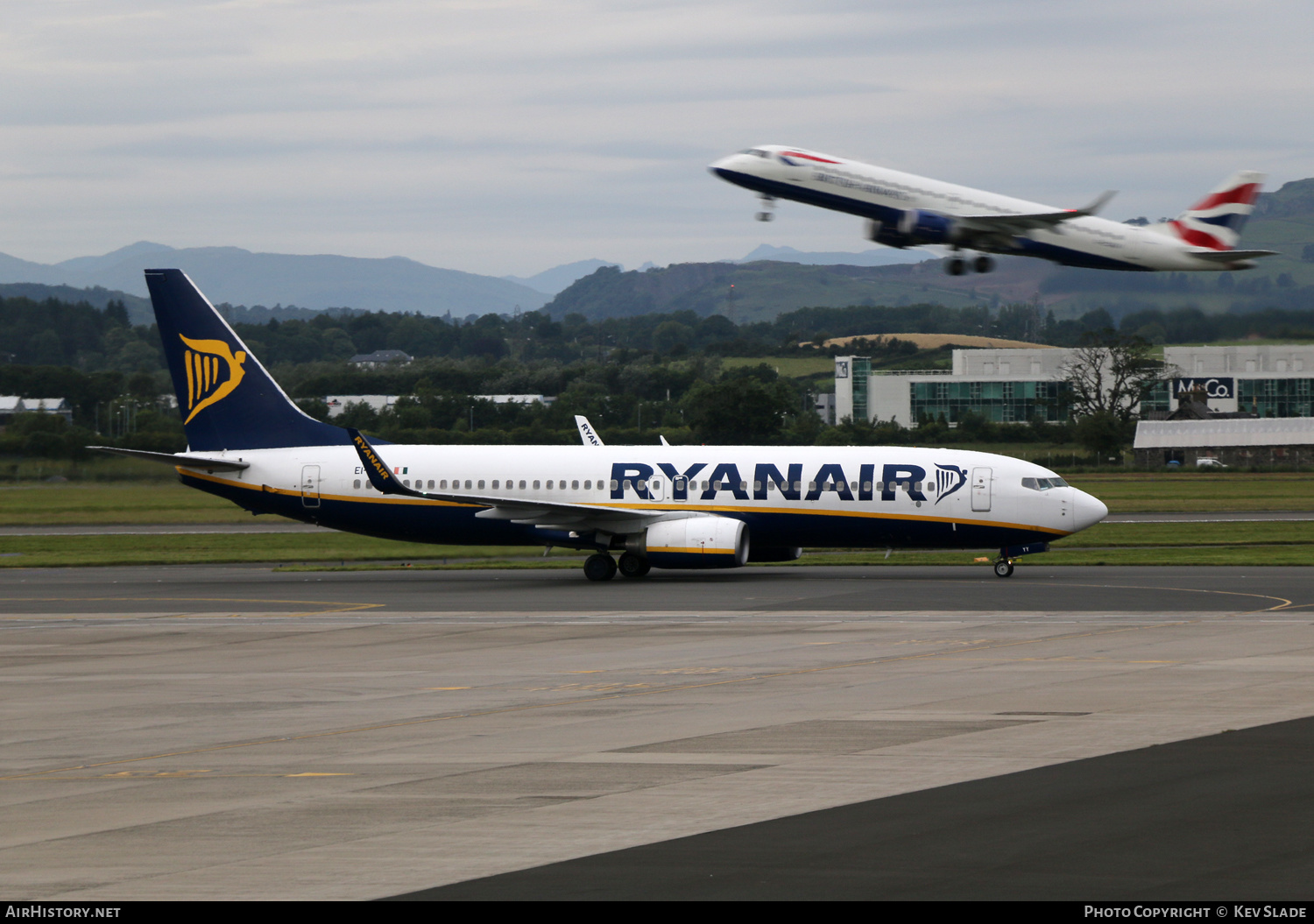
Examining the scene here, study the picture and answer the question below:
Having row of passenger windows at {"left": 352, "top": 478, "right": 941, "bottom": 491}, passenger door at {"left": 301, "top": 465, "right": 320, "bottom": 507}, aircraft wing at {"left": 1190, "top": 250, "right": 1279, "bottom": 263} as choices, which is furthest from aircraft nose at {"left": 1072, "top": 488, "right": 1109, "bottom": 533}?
passenger door at {"left": 301, "top": 465, "right": 320, "bottom": 507}

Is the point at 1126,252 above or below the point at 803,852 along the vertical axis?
above

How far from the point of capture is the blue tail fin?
157ft

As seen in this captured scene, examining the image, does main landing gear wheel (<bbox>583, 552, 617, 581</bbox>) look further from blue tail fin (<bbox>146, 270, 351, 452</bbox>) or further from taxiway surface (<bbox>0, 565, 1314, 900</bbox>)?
blue tail fin (<bbox>146, 270, 351, 452</bbox>)

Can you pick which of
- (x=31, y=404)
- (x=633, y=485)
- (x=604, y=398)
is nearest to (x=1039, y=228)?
(x=633, y=485)

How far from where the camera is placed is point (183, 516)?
244ft

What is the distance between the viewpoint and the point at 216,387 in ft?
158

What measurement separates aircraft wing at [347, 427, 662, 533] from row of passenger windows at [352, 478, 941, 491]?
79 centimetres

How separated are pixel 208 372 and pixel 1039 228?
30.7 meters

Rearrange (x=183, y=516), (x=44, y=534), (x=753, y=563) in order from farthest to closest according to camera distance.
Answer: (x=183, y=516)
(x=44, y=534)
(x=753, y=563)

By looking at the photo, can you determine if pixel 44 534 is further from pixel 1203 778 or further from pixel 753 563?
pixel 1203 778

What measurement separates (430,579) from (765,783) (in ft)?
102

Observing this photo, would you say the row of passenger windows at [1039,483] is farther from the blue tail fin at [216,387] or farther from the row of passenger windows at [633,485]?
the blue tail fin at [216,387]

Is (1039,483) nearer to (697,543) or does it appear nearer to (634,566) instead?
(697,543)
